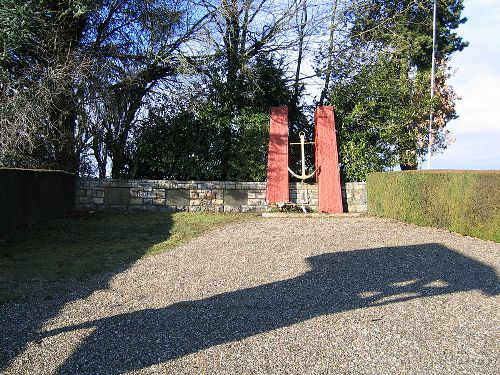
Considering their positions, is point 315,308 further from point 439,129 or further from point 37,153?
point 439,129

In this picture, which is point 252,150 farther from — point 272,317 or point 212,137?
point 272,317

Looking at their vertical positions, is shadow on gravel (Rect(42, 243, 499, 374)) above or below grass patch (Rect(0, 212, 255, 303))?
below

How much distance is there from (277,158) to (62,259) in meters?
7.66

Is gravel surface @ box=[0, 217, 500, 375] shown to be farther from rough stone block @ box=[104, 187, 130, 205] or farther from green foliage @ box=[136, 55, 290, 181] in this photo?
green foliage @ box=[136, 55, 290, 181]

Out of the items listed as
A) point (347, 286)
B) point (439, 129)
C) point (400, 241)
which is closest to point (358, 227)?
point (400, 241)

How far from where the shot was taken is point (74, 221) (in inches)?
433

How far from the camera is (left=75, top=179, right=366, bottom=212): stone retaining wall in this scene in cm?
1312

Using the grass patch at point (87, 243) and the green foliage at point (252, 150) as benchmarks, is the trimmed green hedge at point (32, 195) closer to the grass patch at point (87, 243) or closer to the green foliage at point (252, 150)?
the grass patch at point (87, 243)

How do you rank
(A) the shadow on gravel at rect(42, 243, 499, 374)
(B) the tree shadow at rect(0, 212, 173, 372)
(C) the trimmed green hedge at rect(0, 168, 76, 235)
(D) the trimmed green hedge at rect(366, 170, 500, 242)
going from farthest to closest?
(C) the trimmed green hedge at rect(0, 168, 76, 235)
(D) the trimmed green hedge at rect(366, 170, 500, 242)
(B) the tree shadow at rect(0, 212, 173, 372)
(A) the shadow on gravel at rect(42, 243, 499, 374)

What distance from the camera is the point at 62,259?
22.4ft

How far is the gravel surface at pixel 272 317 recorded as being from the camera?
129 inches

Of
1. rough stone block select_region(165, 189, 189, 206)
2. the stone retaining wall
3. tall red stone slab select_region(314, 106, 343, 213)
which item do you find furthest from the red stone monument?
rough stone block select_region(165, 189, 189, 206)

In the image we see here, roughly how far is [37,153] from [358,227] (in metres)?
8.19

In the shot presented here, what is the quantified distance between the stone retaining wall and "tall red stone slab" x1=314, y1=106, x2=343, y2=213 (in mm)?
396
